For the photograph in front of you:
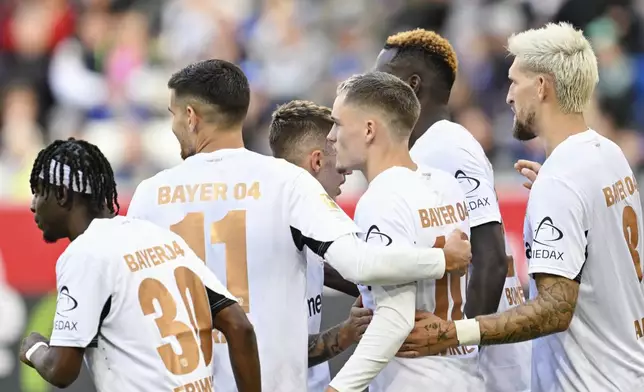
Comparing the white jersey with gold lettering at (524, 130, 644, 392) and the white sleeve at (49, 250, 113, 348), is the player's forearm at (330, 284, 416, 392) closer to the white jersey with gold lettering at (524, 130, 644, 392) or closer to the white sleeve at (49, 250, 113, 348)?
the white jersey with gold lettering at (524, 130, 644, 392)

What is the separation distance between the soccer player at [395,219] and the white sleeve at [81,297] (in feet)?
3.27

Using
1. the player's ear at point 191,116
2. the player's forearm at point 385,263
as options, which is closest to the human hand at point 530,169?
the player's forearm at point 385,263

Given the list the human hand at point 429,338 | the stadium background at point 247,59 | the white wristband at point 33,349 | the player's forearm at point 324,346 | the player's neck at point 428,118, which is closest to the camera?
the white wristband at point 33,349

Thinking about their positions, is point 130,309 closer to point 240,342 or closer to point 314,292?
point 240,342

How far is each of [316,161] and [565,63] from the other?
139 centimetres

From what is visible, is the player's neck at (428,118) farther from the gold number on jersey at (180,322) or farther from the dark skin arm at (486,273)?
the gold number on jersey at (180,322)

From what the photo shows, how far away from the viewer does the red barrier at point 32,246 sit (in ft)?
30.9

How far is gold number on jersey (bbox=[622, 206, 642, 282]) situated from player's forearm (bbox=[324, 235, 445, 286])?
84cm

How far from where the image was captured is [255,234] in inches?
200

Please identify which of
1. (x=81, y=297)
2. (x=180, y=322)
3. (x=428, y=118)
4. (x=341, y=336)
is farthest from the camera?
(x=428, y=118)

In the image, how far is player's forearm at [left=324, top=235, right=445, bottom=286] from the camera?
15.6 ft

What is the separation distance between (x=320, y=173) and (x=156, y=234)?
1.44m

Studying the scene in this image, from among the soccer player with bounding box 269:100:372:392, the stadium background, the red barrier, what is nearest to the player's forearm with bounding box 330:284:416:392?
the soccer player with bounding box 269:100:372:392

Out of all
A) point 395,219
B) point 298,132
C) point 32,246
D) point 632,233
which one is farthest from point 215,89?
point 32,246
